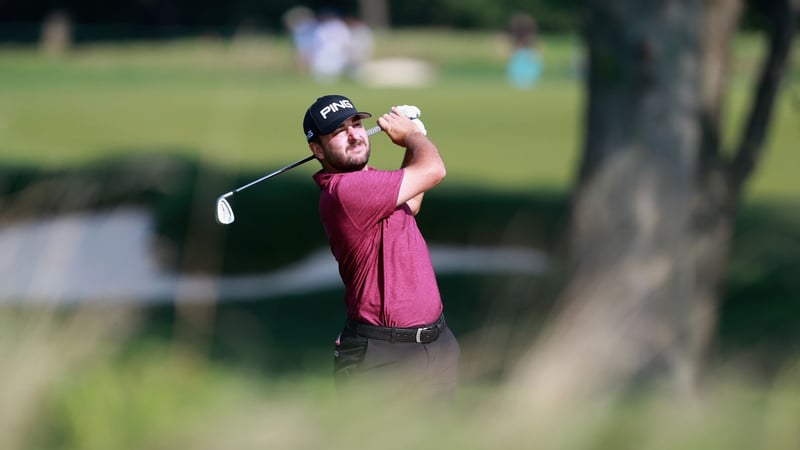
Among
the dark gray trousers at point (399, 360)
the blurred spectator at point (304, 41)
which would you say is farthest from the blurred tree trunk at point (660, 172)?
the blurred spectator at point (304, 41)

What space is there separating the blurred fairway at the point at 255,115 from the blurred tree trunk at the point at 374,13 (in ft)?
66.4

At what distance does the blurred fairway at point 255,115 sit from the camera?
2059 cm

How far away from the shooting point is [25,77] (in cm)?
3728

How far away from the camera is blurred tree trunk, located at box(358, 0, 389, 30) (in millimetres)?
64062

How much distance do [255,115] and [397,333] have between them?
21780 millimetres

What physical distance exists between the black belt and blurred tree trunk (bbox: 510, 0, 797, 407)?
194 inches

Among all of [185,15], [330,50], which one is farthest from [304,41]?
[185,15]

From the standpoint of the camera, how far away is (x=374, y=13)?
64.4 meters

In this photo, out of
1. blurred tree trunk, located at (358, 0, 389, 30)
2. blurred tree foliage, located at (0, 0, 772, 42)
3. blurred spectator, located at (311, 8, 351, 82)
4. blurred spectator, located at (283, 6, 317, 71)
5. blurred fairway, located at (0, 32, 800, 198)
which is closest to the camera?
blurred fairway, located at (0, 32, 800, 198)

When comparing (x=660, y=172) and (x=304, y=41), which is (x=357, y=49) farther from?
(x=660, y=172)

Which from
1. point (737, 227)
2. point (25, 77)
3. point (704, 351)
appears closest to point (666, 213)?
point (704, 351)

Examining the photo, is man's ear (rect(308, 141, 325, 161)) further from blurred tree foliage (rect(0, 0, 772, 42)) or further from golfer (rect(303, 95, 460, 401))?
blurred tree foliage (rect(0, 0, 772, 42))

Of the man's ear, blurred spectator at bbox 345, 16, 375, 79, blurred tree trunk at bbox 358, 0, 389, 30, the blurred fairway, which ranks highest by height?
the man's ear

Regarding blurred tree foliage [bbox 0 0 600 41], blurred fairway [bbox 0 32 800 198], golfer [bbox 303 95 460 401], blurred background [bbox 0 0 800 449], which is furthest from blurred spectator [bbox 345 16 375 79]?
golfer [bbox 303 95 460 401]
